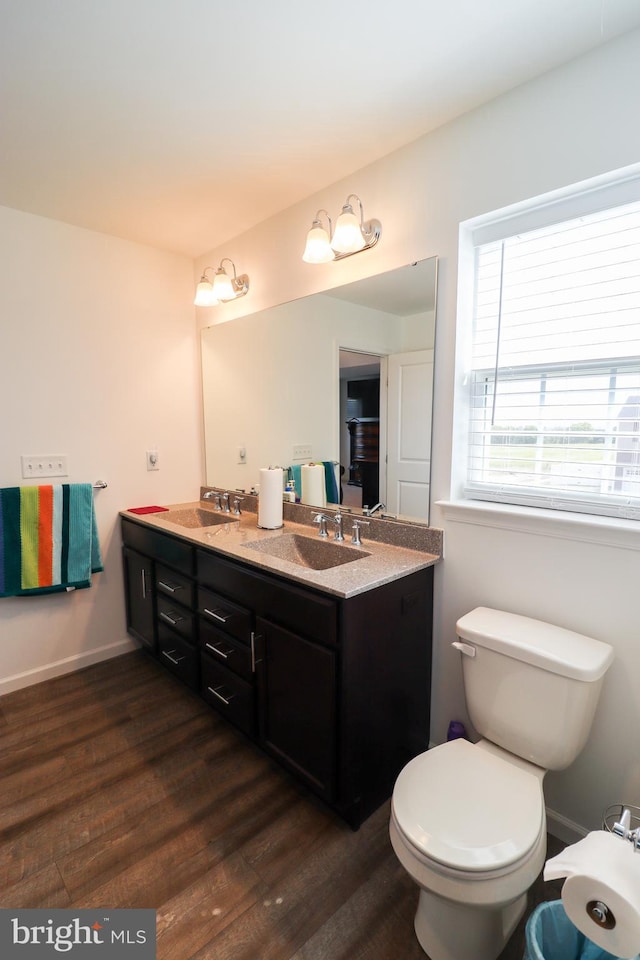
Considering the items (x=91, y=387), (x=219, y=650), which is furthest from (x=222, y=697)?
(x=91, y=387)

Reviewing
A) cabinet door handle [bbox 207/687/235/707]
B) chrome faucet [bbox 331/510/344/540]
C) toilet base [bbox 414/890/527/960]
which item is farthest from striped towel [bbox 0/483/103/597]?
toilet base [bbox 414/890/527/960]

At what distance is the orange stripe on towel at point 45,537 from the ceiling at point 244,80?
1399mm

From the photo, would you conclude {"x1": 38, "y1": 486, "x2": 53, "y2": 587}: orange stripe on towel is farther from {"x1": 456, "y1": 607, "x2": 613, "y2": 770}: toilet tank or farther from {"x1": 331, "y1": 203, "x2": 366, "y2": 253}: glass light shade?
{"x1": 456, "y1": 607, "x2": 613, "y2": 770}: toilet tank

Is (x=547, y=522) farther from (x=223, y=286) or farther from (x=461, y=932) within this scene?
(x=223, y=286)

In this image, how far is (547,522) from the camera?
1.41 metres

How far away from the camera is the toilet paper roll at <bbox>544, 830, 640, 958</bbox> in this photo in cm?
77

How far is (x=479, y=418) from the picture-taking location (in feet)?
5.45

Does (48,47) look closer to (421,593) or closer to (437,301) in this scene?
(437,301)

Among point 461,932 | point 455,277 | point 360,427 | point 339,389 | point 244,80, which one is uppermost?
point 244,80

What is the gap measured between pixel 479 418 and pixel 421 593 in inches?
27.1

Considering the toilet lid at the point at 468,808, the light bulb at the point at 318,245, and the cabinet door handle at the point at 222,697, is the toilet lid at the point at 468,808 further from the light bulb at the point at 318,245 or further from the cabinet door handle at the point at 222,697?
the light bulb at the point at 318,245

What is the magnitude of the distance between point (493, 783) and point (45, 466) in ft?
7.78

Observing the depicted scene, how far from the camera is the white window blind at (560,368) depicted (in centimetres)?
133

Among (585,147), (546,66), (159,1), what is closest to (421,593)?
(585,147)
